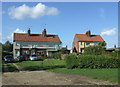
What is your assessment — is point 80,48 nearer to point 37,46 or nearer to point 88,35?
point 88,35

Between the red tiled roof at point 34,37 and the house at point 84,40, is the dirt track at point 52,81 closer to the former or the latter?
the red tiled roof at point 34,37

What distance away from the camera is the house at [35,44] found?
59.6 meters

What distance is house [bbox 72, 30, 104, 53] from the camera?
65500mm

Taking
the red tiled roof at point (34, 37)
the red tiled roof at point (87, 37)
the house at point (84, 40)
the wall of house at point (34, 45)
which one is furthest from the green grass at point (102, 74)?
the red tiled roof at point (87, 37)

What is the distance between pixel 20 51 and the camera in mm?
59125

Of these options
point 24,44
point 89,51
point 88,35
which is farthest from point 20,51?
point 89,51

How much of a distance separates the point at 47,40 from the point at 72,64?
44.0m

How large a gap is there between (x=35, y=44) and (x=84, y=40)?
16755 millimetres

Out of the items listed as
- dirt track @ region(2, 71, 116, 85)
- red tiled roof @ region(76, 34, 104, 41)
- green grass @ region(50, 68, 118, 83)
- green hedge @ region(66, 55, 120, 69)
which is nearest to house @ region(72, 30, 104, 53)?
red tiled roof @ region(76, 34, 104, 41)

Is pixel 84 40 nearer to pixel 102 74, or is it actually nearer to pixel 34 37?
pixel 34 37

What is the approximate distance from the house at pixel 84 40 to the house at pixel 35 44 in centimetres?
639

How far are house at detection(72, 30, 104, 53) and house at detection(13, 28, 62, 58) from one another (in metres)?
6.39

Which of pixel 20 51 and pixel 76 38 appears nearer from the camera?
pixel 20 51

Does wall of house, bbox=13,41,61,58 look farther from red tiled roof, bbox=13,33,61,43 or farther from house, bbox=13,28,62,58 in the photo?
red tiled roof, bbox=13,33,61,43
